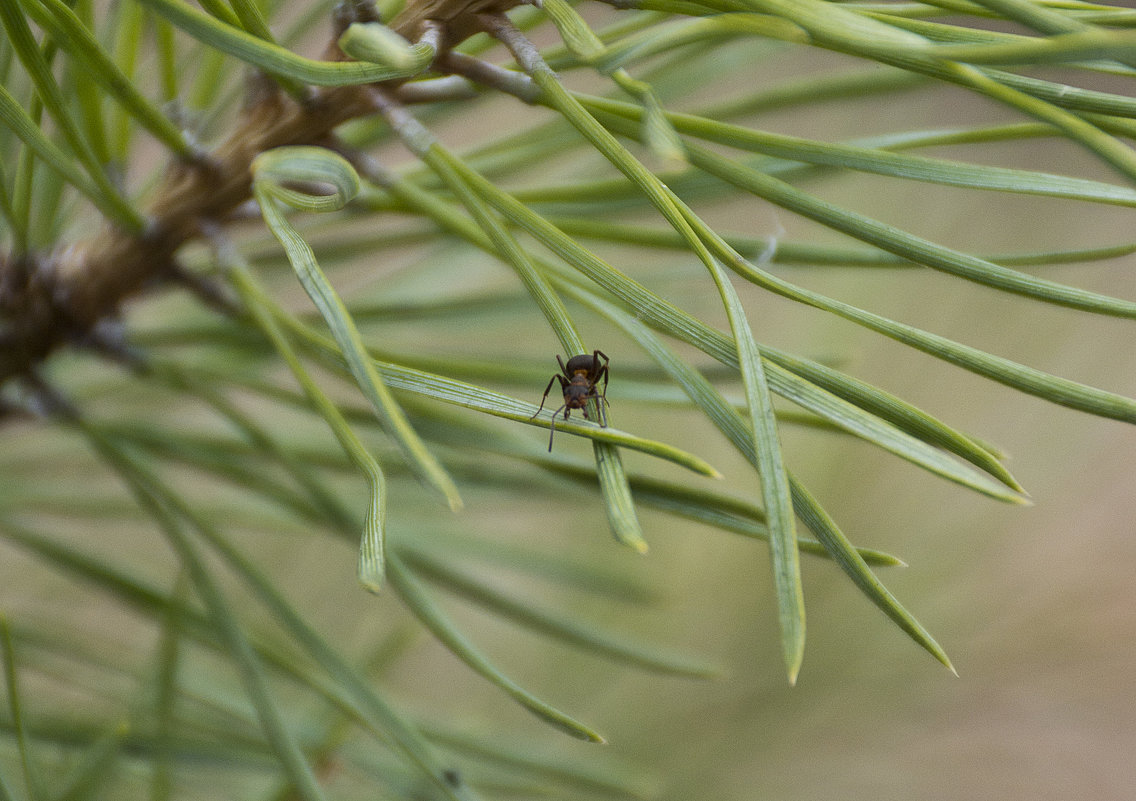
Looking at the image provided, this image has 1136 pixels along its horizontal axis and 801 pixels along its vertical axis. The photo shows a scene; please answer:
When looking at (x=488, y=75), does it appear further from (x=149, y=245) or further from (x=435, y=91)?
(x=149, y=245)

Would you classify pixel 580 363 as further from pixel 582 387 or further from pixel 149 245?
pixel 149 245

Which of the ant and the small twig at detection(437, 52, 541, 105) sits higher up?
the small twig at detection(437, 52, 541, 105)

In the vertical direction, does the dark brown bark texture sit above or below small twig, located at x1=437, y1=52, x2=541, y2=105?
below

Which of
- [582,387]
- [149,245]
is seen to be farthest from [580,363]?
[149,245]

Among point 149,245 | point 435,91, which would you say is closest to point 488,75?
point 435,91

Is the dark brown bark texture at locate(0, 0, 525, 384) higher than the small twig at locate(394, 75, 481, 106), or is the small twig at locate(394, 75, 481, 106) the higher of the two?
the small twig at locate(394, 75, 481, 106)

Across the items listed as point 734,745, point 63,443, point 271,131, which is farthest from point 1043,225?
point 63,443

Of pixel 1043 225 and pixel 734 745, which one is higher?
pixel 1043 225

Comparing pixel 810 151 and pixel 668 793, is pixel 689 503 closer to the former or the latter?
pixel 810 151
